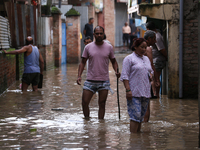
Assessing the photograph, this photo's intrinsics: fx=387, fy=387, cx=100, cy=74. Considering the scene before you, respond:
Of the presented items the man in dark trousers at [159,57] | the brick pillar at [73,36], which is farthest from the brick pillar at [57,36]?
the man in dark trousers at [159,57]

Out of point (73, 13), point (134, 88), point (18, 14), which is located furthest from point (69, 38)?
point (134, 88)

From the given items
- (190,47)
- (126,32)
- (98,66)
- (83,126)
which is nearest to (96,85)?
(98,66)

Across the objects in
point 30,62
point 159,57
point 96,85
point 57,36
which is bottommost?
point 96,85

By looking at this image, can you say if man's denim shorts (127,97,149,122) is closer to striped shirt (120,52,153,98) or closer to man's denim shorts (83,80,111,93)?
striped shirt (120,52,153,98)

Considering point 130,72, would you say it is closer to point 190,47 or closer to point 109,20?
point 190,47

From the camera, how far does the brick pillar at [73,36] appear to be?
23.2 meters

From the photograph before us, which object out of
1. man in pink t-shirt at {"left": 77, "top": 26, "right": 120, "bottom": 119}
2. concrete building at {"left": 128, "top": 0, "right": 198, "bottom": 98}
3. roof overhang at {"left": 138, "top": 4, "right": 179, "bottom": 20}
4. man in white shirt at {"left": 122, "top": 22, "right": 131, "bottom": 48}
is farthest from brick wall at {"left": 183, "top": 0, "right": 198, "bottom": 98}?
man in white shirt at {"left": 122, "top": 22, "right": 131, "bottom": 48}

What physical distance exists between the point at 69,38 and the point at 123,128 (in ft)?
56.9

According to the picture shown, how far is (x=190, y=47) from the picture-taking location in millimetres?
9750

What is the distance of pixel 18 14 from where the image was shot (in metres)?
14.5

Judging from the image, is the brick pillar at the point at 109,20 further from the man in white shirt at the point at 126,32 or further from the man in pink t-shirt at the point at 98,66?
the man in pink t-shirt at the point at 98,66

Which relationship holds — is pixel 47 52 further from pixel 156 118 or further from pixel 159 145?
pixel 159 145

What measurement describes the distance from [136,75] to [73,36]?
17.8m

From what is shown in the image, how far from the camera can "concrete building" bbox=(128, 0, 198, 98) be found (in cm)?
970
